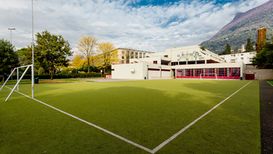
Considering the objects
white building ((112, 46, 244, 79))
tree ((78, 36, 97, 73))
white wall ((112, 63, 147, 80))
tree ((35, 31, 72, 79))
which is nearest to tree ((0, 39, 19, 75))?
tree ((35, 31, 72, 79))

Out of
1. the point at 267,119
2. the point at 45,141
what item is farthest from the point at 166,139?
the point at 267,119

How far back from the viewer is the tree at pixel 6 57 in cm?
2344

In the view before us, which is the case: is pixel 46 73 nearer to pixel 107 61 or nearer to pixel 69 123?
pixel 107 61

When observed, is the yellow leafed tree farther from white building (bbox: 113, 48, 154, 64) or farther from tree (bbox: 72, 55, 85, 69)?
white building (bbox: 113, 48, 154, 64)

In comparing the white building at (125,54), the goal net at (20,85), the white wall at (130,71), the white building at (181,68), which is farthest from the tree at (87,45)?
the white building at (125,54)

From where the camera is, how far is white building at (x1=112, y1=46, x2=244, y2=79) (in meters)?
41.8

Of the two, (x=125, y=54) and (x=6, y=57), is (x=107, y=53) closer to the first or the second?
(x=6, y=57)

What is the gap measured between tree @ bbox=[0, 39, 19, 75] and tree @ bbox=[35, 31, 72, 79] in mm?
5276

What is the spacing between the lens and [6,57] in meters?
23.9

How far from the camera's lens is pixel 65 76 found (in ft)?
147

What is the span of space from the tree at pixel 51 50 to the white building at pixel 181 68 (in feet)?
66.0

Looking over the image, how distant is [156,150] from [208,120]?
2669mm

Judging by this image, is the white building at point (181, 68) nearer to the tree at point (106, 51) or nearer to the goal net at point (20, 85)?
the tree at point (106, 51)

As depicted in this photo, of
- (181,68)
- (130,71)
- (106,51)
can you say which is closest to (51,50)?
(130,71)
